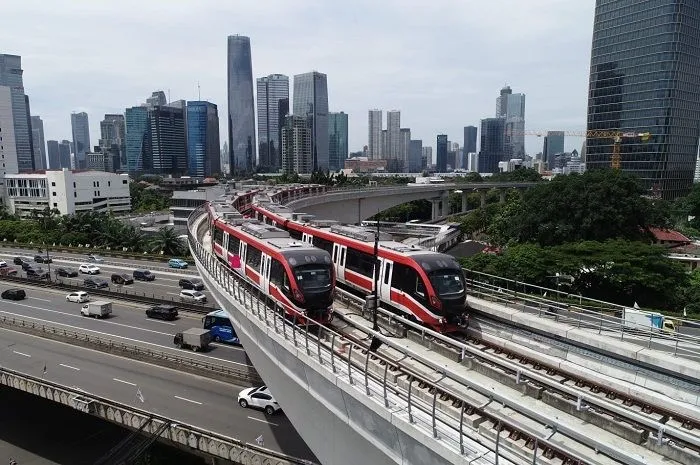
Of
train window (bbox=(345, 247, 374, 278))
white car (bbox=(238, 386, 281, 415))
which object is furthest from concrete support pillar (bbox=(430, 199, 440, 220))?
white car (bbox=(238, 386, 281, 415))

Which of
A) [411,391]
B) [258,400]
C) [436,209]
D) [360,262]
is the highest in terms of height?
[360,262]

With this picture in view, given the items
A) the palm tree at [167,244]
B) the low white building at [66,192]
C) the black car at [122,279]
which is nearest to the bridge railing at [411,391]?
the black car at [122,279]

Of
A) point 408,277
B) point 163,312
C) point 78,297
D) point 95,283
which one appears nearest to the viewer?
point 408,277

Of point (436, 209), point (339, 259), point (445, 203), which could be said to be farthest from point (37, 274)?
point (445, 203)

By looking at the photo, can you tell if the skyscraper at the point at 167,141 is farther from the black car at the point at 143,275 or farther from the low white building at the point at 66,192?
the black car at the point at 143,275

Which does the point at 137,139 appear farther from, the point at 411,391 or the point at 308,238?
the point at 411,391

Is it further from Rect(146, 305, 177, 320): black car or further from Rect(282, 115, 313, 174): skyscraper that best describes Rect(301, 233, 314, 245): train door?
Rect(282, 115, 313, 174): skyscraper

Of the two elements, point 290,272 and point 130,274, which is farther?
point 130,274
